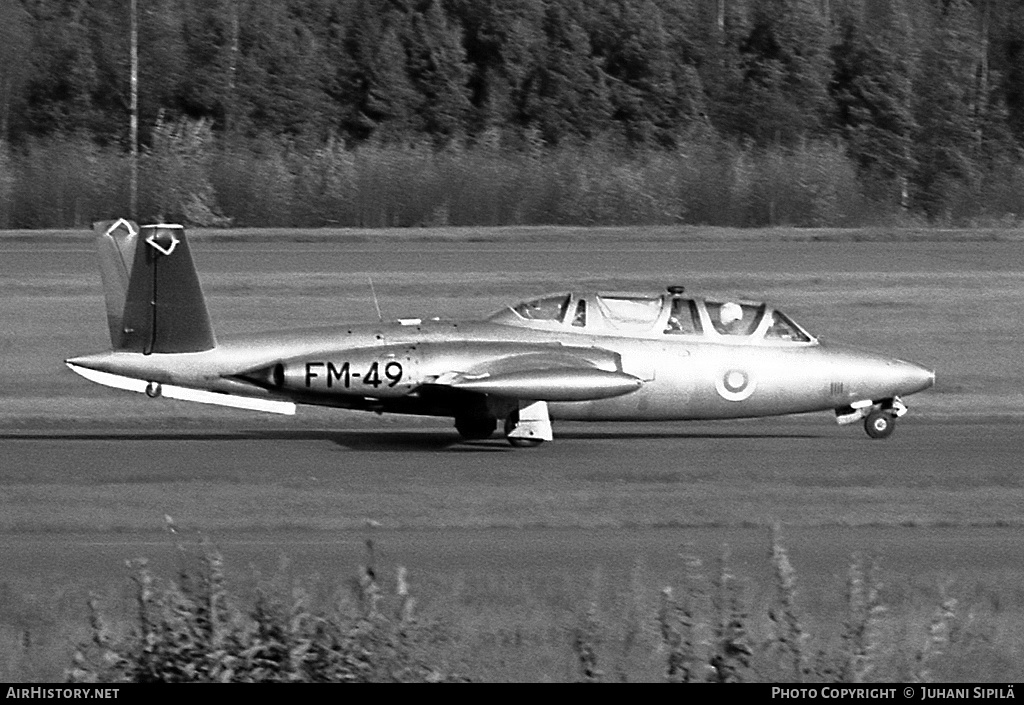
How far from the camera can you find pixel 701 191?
50.4 m

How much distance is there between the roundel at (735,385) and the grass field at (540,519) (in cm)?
58

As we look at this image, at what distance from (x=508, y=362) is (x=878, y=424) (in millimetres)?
4594

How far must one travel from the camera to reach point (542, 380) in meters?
18.8

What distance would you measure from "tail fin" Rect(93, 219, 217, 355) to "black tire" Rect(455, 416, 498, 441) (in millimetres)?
3007

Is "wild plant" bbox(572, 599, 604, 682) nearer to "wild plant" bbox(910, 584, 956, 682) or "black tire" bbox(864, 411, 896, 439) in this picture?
"wild plant" bbox(910, 584, 956, 682)

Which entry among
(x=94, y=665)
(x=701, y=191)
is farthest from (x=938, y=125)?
(x=94, y=665)

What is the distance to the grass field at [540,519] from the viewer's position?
1034 centimetres

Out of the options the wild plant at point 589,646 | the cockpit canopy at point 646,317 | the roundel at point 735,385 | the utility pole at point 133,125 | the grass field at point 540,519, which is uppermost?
the utility pole at point 133,125

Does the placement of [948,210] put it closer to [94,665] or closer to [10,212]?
[10,212]

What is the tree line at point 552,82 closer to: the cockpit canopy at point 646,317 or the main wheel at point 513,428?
the cockpit canopy at point 646,317

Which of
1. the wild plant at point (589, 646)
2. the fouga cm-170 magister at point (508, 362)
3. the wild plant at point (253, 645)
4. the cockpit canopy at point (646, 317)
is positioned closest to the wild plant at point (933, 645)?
the wild plant at point (589, 646)

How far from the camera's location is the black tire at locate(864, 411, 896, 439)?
808 inches

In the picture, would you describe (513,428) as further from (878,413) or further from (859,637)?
(859,637)

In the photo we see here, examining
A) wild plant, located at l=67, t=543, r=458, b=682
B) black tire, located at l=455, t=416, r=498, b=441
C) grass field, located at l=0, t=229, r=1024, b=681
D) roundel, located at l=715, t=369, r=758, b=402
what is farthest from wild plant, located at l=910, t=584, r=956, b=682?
black tire, located at l=455, t=416, r=498, b=441
